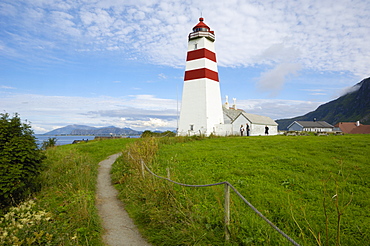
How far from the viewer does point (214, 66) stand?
28844mm

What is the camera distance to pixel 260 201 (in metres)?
6.40

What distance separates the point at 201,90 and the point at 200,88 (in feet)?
0.93

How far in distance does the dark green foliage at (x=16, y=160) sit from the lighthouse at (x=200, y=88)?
19.4m

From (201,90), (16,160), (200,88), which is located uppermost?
(200,88)

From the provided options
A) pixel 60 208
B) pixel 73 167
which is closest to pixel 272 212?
pixel 60 208

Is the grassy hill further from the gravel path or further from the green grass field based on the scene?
the gravel path

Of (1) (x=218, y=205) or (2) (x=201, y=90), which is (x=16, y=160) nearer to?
(1) (x=218, y=205)

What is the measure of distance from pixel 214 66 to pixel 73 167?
21172 millimetres

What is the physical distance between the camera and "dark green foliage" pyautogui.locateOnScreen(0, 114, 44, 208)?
780 centimetres

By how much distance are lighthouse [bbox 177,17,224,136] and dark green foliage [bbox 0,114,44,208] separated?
19427 millimetres

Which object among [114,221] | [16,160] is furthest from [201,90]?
[114,221]

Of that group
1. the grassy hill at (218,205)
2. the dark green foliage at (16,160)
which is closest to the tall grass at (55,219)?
the grassy hill at (218,205)

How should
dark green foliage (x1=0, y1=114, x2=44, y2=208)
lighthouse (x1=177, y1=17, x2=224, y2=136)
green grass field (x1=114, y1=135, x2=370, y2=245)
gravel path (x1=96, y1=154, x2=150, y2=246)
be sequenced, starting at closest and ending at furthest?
green grass field (x1=114, y1=135, x2=370, y2=245) → gravel path (x1=96, y1=154, x2=150, y2=246) → dark green foliage (x1=0, y1=114, x2=44, y2=208) → lighthouse (x1=177, y1=17, x2=224, y2=136)

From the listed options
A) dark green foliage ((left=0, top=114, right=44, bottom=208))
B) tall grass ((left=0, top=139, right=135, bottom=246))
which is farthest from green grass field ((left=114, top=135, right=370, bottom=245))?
dark green foliage ((left=0, top=114, right=44, bottom=208))
